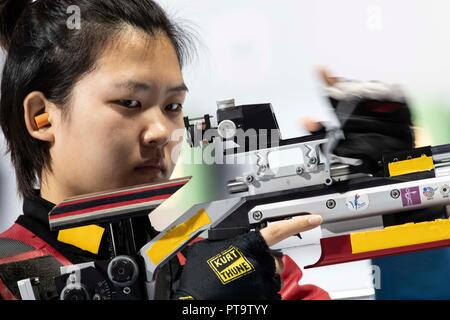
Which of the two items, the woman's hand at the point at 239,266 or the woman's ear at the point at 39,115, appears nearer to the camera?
the woman's hand at the point at 239,266

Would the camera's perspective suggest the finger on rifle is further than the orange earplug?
No

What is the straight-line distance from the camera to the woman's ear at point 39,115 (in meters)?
1.02

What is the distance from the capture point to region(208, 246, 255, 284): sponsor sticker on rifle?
0.90 m

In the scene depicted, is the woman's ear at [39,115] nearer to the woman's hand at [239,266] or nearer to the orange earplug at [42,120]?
the orange earplug at [42,120]

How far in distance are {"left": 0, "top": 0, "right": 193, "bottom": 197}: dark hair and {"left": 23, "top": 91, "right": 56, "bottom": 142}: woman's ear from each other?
0.01 metres

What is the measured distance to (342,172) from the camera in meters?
0.91

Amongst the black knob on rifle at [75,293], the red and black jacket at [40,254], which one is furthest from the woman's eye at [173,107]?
the black knob on rifle at [75,293]

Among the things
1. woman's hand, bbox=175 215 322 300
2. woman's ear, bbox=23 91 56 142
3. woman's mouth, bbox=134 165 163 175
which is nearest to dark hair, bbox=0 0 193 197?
woman's ear, bbox=23 91 56 142

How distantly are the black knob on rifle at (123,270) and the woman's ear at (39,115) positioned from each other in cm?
22

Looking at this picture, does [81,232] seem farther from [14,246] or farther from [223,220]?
[223,220]

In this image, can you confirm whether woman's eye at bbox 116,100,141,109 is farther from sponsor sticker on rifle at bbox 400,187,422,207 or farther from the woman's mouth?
sponsor sticker on rifle at bbox 400,187,422,207

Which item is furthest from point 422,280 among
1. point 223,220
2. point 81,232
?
point 81,232

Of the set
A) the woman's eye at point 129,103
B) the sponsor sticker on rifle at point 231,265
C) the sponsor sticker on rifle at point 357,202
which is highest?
the woman's eye at point 129,103

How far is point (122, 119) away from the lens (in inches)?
38.8
